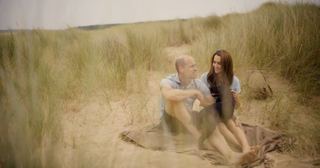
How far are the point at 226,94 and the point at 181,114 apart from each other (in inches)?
17.0

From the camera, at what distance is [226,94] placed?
1.85 metres

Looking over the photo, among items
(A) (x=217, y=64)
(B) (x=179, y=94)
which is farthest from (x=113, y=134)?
(A) (x=217, y=64)

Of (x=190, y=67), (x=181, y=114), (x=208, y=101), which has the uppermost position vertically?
(x=190, y=67)

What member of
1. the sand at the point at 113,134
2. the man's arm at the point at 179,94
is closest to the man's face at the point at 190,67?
the man's arm at the point at 179,94

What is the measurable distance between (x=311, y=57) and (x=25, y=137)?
334 centimetres

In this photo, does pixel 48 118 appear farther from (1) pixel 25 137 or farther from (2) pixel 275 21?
(2) pixel 275 21

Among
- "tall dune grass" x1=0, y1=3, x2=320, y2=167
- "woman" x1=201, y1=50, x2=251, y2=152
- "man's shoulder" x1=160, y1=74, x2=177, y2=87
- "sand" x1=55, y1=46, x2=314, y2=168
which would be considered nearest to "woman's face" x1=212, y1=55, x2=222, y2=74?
"woman" x1=201, y1=50, x2=251, y2=152

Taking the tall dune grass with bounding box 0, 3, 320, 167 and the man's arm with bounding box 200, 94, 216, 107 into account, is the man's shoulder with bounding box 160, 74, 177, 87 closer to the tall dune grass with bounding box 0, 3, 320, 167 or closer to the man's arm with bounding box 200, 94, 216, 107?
the man's arm with bounding box 200, 94, 216, 107

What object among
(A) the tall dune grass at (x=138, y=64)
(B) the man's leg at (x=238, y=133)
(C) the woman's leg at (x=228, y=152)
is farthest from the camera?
(A) the tall dune grass at (x=138, y=64)

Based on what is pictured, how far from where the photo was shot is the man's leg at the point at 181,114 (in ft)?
6.41

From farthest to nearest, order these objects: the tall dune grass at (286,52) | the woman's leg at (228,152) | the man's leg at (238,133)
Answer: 1. the tall dune grass at (286,52)
2. the man's leg at (238,133)
3. the woman's leg at (228,152)

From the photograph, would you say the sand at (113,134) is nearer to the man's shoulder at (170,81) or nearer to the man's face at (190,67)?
the man's shoulder at (170,81)

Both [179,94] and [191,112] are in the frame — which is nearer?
[179,94]

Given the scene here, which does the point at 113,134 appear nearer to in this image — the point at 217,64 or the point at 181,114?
the point at 181,114
